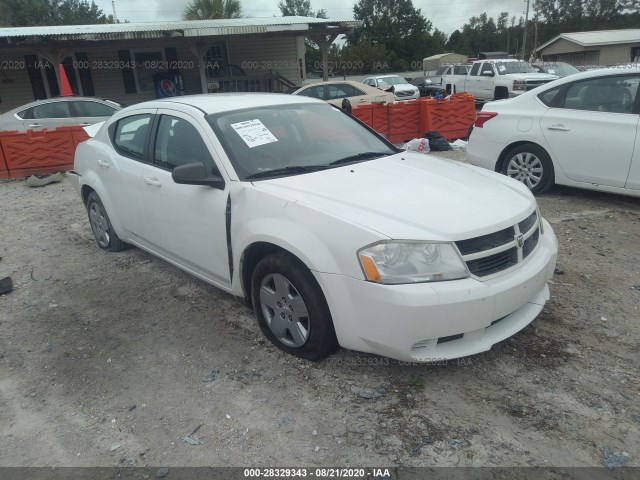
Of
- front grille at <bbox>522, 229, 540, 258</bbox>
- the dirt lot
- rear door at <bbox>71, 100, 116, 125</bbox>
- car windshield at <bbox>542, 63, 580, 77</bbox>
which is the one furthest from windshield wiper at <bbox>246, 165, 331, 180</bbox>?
car windshield at <bbox>542, 63, 580, 77</bbox>

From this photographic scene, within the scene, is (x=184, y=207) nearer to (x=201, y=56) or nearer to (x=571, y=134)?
(x=571, y=134)

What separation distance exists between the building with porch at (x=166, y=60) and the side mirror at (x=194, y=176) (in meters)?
13.8

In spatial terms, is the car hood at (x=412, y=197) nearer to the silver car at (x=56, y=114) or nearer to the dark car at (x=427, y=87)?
the silver car at (x=56, y=114)

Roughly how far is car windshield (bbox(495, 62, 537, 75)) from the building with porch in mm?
6150

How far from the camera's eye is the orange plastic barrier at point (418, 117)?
1116cm

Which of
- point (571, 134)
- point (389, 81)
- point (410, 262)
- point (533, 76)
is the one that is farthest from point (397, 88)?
point (410, 262)

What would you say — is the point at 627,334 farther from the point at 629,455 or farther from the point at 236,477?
the point at 236,477

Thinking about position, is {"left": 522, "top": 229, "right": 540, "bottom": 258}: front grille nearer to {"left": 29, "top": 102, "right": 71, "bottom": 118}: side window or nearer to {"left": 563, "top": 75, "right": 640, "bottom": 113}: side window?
{"left": 563, "top": 75, "right": 640, "bottom": 113}: side window

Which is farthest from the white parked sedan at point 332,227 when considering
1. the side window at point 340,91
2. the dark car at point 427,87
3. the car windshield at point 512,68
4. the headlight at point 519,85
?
the dark car at point 427,87

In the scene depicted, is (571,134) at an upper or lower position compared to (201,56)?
lower

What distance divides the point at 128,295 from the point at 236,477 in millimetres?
2501

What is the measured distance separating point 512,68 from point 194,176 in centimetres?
1895

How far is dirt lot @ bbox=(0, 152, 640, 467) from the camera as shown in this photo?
8.23ft

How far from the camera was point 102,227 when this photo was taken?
5332mm
